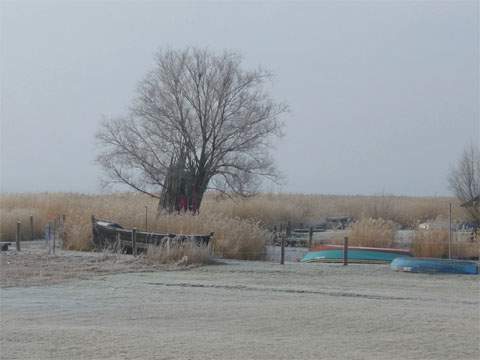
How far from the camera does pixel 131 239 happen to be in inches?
992

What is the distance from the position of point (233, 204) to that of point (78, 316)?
→ 1093 inches

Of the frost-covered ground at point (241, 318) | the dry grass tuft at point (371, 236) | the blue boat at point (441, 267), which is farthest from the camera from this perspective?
the dry grass tuft at point (371, 236)

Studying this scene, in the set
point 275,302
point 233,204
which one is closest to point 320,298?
point 275,302

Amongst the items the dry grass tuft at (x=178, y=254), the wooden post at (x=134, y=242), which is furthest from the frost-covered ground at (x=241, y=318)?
the wooden post at (x=134, y=242)

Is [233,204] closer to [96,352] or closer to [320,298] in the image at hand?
[320,298]

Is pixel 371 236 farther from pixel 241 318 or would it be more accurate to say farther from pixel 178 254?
pixel 241 318

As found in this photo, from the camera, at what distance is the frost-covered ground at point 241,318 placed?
991cm

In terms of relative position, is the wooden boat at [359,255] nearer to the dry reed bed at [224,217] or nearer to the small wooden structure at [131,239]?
the dry reed bed at [224,217]

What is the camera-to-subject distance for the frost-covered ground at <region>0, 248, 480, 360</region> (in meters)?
9.91

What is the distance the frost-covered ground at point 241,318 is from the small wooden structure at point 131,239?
12.6 feet

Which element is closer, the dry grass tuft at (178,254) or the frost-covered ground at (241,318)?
the frost-covered ground at (241,318)

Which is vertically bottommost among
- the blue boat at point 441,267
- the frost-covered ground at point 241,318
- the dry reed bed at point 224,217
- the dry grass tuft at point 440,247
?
the frost-covered ground at point 241,318

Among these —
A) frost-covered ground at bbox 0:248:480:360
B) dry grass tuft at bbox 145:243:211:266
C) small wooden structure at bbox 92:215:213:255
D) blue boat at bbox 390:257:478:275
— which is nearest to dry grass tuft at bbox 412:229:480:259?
blue boat at bbox 390:257:478:275

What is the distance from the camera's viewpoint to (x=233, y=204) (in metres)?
40.2
